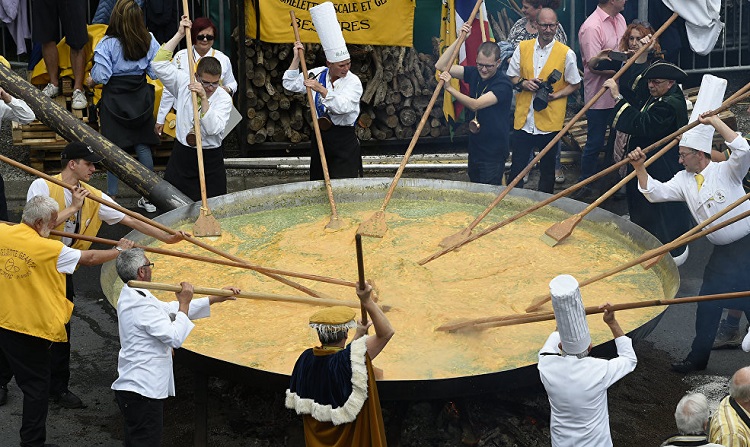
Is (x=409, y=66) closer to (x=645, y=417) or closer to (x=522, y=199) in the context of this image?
(x=522, y=199)

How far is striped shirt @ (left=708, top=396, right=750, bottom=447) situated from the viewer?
14.4 ft

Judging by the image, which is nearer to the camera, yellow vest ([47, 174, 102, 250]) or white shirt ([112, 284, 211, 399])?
white shirt ([112, 284, 211, 399])

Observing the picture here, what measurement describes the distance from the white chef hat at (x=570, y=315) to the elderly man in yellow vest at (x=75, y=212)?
3174 mm

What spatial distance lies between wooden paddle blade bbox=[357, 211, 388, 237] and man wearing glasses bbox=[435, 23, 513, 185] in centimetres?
170

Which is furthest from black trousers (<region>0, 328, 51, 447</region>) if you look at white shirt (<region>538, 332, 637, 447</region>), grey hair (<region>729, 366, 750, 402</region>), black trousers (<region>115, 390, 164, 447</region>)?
grey hair (<region>729, 366, 750, 402</region>)

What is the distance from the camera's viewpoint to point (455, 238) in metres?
7.66

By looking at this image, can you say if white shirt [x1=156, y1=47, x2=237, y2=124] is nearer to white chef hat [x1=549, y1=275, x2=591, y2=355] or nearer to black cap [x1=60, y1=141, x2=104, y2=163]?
black cap [x1=60, y1=141, x2=104, y2=163]

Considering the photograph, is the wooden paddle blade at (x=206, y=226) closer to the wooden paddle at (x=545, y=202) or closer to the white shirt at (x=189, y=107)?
the white shirt at (x=189, y=107)

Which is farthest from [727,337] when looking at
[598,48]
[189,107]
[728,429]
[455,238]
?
[189,107]

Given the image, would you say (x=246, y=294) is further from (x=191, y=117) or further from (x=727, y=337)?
(x=727, y=337)

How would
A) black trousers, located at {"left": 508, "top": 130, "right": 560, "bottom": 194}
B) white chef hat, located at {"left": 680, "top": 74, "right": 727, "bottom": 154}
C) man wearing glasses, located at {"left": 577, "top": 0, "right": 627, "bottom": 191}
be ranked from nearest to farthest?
white chef hat, located at {"left": 680, "top": 74, "right": 727, "bottom": 154}, black trousers, located at {"left": 508, "top": 130, "right": 560, "bottom": 194}, man wearing glasses, located at {"left": 577, "top": 0, "right": 627, "bottom": 191}

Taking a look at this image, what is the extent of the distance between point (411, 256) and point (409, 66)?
5.09 m

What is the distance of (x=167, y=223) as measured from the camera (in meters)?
7.80

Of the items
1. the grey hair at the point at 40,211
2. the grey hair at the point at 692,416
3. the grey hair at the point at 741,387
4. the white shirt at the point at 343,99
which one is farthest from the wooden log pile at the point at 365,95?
the grey hair at the point at 692,416
